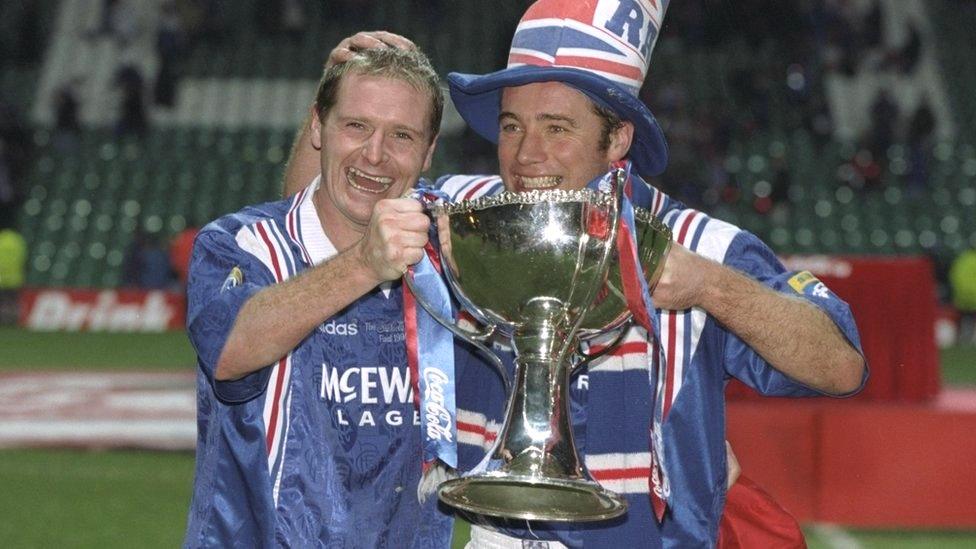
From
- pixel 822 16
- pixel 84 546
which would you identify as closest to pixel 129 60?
pixel 822 16

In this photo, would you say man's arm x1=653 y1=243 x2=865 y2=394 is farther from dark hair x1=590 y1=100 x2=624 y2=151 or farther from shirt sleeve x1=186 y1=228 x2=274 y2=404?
shirt sleeve x1=186 y1=228 x2=274 y2=404

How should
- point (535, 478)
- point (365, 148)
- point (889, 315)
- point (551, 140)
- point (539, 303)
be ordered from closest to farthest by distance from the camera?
1. point (535, 478)
2. point (539, 303)
3. point (551, 140)
4. point (365, 148)
5. point (889, 315)

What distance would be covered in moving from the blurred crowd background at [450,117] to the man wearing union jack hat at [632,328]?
1499cm

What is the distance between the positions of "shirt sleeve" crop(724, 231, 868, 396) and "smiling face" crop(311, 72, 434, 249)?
0.71 meters

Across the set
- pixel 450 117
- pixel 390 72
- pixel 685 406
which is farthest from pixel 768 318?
pixel 450 117

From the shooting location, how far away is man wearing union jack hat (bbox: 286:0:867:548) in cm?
302

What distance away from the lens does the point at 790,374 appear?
9.55ft

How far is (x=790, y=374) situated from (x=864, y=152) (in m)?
17.9

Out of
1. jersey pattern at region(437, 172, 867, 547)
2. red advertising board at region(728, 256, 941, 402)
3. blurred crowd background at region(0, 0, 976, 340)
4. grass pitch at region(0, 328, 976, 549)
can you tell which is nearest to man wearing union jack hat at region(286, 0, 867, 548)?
jersey pattern at region(437, 172, 867, 547)

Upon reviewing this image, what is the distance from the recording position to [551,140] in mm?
3059

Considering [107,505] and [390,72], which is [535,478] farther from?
[107,505]

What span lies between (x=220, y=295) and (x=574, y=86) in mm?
803

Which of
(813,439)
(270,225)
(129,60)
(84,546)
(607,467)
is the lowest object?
(84,546)

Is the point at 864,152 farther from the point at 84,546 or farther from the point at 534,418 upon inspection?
the point at 534,418
